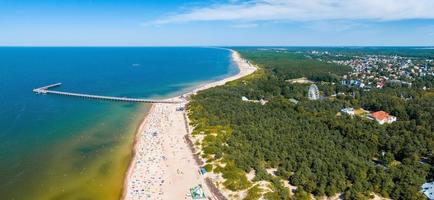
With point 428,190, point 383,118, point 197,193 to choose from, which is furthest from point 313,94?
point 197,193

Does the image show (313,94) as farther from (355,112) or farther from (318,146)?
(318,146)

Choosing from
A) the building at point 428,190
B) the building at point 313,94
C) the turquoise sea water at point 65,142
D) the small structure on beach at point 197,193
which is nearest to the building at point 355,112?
the building at point 313,94

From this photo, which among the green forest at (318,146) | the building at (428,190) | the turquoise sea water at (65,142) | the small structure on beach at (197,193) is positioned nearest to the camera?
the building at (428,190)

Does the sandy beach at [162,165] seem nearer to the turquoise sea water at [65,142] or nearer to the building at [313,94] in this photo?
the turquoise sea water at [65,142]

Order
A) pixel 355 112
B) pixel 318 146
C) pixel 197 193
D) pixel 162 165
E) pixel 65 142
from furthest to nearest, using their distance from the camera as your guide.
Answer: pixel 355 112
pixel 65 142
pixel 318 146
pixel 162 165
pixel 197 193

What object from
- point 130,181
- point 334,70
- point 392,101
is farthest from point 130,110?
point 334,70

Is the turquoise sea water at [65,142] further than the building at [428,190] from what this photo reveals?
Yes

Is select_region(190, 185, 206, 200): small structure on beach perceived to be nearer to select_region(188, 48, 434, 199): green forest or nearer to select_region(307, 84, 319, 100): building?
select_region(188, 48, 434, 199): green forest
